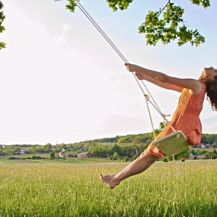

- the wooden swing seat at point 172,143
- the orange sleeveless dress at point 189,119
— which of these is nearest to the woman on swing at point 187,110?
the orange sleeveless dress at point 189,119

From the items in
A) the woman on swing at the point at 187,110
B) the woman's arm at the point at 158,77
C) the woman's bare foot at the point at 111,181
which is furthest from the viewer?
the woman's bare foot at the point at 111,181

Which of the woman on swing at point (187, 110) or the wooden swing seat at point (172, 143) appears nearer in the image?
the wooden swing seat at point (172, 143)

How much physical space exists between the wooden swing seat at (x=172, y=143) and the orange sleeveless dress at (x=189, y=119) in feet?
0.39

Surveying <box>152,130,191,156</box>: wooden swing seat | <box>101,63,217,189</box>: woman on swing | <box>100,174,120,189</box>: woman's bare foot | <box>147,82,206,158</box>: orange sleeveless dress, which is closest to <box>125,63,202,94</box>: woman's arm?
<box>101,63,217,189</box>: woman on swing

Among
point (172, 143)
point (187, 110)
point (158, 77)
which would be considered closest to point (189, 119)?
point (187, 110)

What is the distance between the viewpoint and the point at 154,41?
11422 millimetres

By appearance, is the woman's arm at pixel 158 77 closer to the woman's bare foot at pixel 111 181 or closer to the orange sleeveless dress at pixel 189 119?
the orange sleeveless dress at pixel 189 119

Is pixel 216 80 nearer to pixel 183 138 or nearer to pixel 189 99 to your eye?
pixel 189 99

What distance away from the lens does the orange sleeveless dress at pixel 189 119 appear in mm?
5754

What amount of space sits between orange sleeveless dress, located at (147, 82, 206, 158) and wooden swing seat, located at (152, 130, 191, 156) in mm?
119

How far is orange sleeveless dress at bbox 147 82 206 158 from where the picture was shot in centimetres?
575

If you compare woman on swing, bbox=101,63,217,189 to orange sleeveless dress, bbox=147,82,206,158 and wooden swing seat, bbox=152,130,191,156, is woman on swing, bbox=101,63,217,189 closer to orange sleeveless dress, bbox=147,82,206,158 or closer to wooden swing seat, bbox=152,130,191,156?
orange sleeveless dress, bbox=147,82,206,158

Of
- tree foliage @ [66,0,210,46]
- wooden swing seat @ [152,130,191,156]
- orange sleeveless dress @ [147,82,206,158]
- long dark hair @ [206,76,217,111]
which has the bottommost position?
wooden swing seat @ [152,130,191,156]

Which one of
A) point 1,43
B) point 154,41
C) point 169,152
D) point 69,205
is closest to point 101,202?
point 69,205
